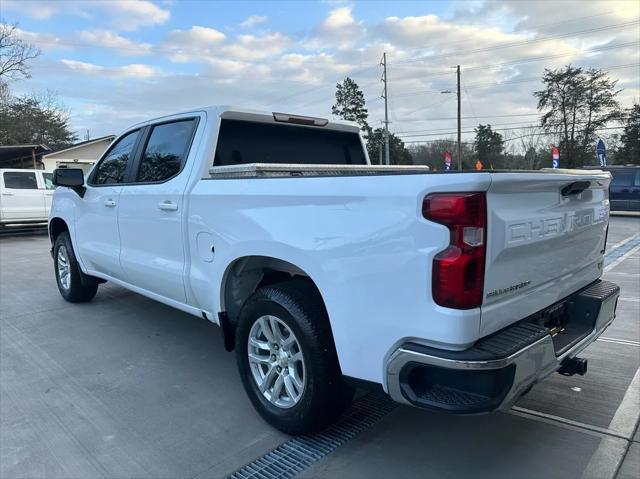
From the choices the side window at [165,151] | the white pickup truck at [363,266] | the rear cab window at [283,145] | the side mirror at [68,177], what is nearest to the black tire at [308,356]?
the white pickup truck at [363,266]

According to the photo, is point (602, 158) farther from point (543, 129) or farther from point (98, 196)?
point (543, 129)

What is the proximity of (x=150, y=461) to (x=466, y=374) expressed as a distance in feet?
6.00

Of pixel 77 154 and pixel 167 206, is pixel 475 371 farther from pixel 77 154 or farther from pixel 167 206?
pixel 77 154

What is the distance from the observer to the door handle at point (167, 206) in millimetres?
3599

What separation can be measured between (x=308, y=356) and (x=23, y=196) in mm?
13793

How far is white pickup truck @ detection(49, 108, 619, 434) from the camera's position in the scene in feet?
6.76

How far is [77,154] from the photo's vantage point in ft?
89.2

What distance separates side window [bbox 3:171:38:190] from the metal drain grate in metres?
13.6

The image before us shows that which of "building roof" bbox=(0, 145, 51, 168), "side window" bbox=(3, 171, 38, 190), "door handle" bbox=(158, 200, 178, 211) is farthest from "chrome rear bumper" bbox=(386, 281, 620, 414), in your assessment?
"building roof" bbox=(0, 145, 51, 168)

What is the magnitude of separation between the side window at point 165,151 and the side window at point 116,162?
13.5 inches

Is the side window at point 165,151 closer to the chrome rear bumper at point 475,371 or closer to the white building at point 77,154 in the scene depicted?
the chrome rear bumper at point 475,371

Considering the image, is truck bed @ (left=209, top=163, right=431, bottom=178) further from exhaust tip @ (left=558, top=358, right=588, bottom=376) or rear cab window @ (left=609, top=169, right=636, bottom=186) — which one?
rear cab window @ (left=609, top=169, right=636, bottom=186)

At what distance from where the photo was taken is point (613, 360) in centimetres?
402

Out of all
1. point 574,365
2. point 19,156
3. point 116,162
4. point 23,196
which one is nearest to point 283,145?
point 116,162
